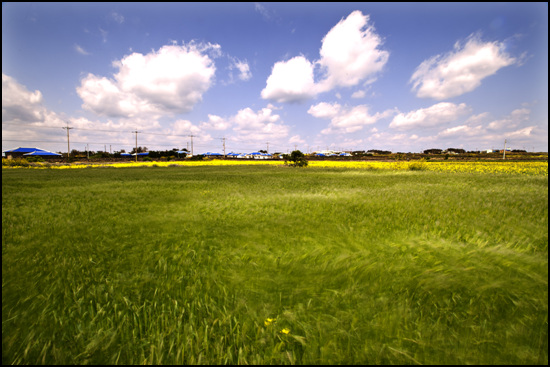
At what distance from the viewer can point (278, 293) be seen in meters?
2.68

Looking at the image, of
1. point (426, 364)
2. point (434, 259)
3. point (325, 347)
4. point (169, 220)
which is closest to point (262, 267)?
point (325, 347)

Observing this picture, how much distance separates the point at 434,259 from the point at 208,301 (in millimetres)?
3508

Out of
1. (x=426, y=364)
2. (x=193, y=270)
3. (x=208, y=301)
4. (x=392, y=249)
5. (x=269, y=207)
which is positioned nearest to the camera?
(x=426, y=364)

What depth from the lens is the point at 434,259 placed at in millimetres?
3402

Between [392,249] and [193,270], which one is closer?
[193,270]

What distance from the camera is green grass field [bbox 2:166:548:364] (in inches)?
70.7

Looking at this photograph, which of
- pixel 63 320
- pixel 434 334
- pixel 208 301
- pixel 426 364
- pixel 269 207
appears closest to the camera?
pixel 426 364

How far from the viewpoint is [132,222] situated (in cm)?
566

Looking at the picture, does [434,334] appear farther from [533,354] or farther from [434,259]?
[434,259]

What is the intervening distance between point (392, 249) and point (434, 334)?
78.1 inches

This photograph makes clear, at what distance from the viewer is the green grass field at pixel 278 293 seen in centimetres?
180

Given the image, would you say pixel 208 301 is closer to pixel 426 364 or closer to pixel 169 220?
pixel 426 364

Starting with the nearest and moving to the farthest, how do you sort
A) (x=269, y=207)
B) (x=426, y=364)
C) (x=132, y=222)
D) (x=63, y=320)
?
(x=426, y=364)
(x=63, y=320)
(x=132, y=222)
(x=269, y=207)

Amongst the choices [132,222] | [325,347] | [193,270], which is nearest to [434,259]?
[325,347]
